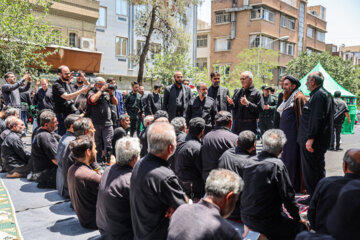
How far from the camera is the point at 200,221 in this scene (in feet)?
6.63

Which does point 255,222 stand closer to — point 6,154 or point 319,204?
point 319,204

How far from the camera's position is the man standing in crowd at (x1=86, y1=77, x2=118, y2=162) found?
667 centimetres

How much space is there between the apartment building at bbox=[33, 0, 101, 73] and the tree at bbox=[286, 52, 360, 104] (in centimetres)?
2008

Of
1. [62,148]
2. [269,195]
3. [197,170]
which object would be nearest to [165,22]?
[62,148]

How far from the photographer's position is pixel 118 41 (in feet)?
77.0

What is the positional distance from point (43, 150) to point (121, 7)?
19896 mm

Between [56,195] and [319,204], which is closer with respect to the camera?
[319,204]

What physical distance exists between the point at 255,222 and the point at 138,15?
805 inches

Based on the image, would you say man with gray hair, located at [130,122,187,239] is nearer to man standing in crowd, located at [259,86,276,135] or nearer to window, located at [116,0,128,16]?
man standing in crowd, located at [259,86,276,135]

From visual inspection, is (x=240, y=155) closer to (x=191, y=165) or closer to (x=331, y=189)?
(x=191, y=165)

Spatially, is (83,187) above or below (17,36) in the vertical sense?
below

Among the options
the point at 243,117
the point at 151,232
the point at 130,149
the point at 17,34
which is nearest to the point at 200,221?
the point at 151,232

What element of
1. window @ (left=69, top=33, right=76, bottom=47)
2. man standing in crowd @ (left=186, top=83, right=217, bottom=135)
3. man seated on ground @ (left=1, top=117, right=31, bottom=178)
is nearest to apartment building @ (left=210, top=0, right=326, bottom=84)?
window @ (left=69, top=33, right=76, bottom=47)

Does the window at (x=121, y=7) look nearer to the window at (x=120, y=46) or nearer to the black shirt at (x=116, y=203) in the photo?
the window at (x=120, y=46)
